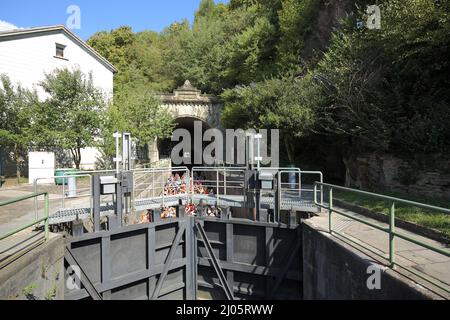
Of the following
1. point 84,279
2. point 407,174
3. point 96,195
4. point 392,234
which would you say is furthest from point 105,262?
point 407,174

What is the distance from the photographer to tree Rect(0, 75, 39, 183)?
15.1 metres

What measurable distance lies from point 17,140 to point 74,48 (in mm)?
8939

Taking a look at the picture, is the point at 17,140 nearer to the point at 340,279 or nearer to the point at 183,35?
the point at 340,279

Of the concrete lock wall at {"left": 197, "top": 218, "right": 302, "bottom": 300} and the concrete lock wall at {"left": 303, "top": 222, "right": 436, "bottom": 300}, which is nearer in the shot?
the concrete lock wall at {"left": 303, "top": 222, "right": 436, "bottom": 300}

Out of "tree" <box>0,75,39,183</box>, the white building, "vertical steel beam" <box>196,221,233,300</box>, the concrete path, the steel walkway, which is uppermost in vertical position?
the white building

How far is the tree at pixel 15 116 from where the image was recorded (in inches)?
596

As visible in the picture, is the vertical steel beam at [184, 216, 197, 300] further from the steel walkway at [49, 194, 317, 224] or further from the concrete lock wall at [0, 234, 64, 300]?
the concrete lock wall at [0, 234, 64, 300]

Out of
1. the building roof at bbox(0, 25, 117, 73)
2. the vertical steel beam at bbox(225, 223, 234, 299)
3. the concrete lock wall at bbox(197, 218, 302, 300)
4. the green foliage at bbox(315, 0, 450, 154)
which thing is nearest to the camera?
the concrete lock wall at bbox(197, 218, 302, 300)

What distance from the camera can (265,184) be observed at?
8633 millimetres

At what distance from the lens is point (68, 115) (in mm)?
16438

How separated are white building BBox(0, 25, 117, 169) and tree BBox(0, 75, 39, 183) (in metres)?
1.67

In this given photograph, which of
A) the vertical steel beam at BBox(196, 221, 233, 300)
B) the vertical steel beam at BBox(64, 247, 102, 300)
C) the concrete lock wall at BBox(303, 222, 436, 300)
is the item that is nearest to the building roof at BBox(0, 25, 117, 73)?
the vertical steel beam at BBox(64, 247, 102, 300)

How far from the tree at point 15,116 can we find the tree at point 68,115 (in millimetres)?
547
